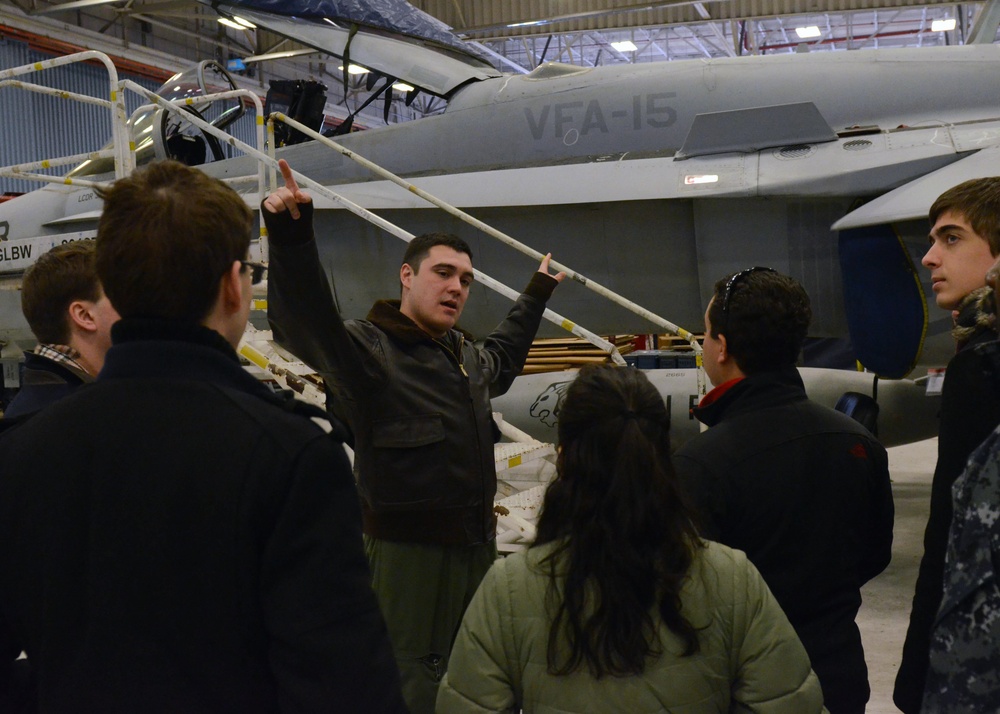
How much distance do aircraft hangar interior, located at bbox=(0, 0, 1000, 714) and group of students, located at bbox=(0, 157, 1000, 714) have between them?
2426 mm

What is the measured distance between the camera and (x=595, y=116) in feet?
21.3

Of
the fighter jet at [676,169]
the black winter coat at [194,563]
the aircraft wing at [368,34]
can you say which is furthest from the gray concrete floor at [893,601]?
the aircraft wing at [368,34]

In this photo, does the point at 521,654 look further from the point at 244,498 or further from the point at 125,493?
the point at 125,493

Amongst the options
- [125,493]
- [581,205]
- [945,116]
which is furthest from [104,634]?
[945,116]

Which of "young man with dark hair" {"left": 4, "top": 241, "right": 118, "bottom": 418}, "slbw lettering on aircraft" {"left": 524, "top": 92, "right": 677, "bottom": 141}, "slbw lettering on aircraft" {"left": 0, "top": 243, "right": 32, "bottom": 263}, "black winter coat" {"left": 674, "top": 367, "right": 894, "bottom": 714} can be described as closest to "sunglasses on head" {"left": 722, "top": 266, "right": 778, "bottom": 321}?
"black winter coat" {"left": 674, "top": 367, "right": 894, "bottom": 714}

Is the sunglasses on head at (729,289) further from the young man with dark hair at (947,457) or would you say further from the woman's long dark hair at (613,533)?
the woman's long dark hair at (613,533)

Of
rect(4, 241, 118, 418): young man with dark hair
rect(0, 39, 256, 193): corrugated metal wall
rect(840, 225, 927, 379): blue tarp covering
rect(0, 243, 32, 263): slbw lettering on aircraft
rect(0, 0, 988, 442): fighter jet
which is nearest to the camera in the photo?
rect(4, 241, 118, 418): young man with dark hair

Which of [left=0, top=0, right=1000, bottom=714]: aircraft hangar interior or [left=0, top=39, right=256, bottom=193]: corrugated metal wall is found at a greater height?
[left=0, top=39, right=256, bottom=193]: corrugated metal wall

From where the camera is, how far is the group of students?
1212mm

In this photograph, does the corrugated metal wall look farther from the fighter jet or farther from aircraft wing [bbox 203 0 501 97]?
the fighter jet

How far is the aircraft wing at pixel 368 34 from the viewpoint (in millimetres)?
6809

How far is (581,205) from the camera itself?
6.06m

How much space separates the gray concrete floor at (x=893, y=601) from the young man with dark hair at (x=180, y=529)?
3.14 meters

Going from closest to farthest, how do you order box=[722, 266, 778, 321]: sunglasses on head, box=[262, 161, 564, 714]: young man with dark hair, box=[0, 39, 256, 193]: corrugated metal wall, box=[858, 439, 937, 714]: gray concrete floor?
box=[722, 266, 778, 321]: sunglasses on head → box=[262, 161, 564, 714]: young man with dark hair → box=[858, 439, 937, 714]: gray concrete floor → box=[0, 39, 256, 193]: corrugated metal wall
